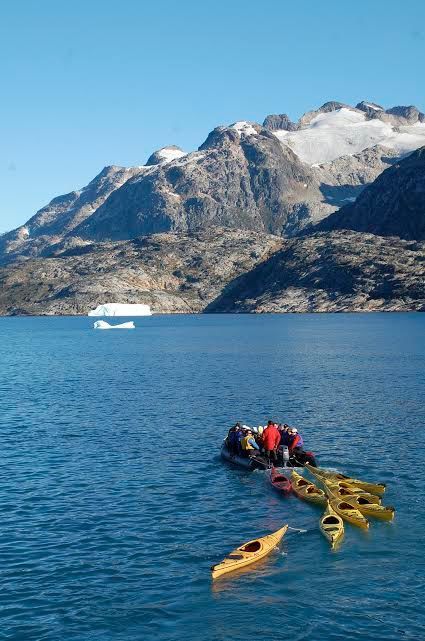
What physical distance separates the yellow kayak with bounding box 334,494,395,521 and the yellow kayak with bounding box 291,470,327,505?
197 cm

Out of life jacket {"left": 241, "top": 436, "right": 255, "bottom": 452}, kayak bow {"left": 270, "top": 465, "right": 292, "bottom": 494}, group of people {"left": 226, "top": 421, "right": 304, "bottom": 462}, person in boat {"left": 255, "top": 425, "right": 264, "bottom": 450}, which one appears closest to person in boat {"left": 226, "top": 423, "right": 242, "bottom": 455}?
group of people {"left": 226, "top": 421, "right": 304, "bottom": 462}

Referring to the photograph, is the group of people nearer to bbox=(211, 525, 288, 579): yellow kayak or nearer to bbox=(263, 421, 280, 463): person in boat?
bbox=(263, 421, 280, 463): person in boat

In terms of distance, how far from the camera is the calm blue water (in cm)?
2998

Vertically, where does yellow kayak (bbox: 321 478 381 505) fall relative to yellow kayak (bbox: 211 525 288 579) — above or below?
above

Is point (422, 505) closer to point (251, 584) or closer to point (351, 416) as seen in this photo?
point (251, 584)

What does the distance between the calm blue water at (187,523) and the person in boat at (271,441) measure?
2.22 meters

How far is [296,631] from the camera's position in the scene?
94.9ft

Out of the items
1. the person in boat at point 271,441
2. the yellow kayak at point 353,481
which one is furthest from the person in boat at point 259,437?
the yellow kayak at point 353,481

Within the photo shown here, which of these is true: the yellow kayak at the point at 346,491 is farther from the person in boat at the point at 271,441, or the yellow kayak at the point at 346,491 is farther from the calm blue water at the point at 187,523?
the person in boat at the point at 271,441

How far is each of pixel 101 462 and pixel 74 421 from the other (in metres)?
20.4

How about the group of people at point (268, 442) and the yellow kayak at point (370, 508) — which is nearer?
the yellow kayak at point (370, 508)

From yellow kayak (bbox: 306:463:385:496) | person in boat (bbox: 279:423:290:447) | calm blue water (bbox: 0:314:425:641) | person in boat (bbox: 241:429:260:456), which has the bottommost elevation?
calm blue water (bbox: 0:314:425:641)

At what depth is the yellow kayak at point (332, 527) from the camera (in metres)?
38.1

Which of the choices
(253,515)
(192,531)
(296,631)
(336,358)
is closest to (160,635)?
(296,631)
